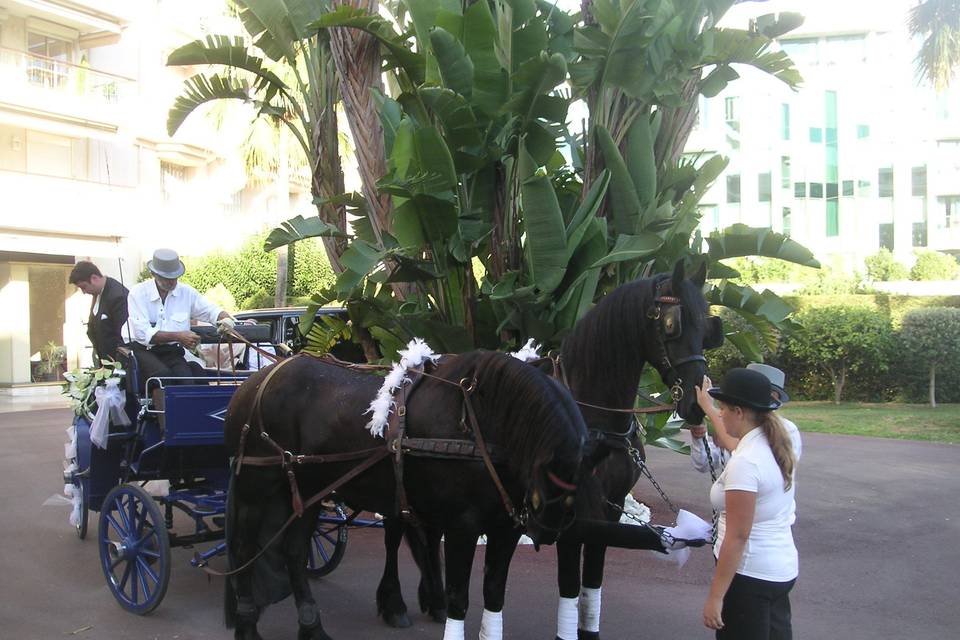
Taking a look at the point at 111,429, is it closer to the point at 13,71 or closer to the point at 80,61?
the point at 13,71

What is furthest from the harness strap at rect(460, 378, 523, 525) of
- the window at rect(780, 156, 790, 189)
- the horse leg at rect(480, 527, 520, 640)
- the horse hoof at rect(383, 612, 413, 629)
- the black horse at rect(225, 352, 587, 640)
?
the window at rect(780, 156, 790, 189)

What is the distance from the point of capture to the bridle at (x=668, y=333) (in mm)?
4633

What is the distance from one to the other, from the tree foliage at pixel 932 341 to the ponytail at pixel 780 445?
1703 cm

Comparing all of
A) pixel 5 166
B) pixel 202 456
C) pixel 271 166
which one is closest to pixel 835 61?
pixel 271 166

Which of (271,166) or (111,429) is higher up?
(271,166)

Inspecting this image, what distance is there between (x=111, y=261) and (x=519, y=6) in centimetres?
2055

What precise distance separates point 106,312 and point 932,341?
1714cm

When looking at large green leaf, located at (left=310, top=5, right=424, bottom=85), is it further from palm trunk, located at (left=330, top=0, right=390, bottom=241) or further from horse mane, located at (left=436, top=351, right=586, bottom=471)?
horse mane, located at (left=436, top=351, right=586, bottom=471)

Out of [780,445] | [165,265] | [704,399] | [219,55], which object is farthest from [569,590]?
[219,55]

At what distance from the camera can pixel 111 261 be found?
81.1ft

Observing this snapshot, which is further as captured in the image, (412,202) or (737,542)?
(412,202)

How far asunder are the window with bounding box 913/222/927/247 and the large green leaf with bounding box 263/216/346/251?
1629 inches

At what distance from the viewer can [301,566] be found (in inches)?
216

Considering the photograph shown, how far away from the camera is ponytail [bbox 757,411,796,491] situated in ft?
12.1
